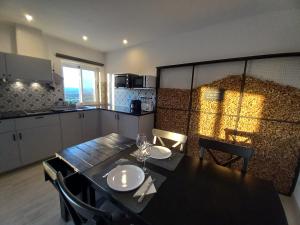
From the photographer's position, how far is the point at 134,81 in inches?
115

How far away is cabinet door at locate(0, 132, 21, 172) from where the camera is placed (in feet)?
6.60

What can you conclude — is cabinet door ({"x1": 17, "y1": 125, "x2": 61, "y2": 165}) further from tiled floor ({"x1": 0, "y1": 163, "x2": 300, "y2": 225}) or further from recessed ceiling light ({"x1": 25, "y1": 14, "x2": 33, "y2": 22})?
recessed ceiling light ({"x1": 25, "y1": 14, "x2": 33, "y2": 22})

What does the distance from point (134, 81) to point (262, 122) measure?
2316 millimetres

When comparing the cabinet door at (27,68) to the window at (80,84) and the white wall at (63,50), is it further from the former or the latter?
the window at (80,84)

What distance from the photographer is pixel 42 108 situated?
2826 mm

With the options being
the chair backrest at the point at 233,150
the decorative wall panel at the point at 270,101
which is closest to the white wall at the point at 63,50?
the chair backrest at the point at 233,150

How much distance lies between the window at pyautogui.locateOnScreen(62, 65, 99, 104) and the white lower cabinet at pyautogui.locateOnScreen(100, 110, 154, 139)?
80cm

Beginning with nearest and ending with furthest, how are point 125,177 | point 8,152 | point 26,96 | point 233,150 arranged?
1. point 125,177
2. point 233,150
3. point 8,152
4. point 26,96

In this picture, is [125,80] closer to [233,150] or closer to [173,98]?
[173,98]

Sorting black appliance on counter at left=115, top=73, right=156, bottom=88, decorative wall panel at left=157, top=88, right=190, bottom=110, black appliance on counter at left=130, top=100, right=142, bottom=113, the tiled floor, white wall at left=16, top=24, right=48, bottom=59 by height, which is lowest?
the tiled floor

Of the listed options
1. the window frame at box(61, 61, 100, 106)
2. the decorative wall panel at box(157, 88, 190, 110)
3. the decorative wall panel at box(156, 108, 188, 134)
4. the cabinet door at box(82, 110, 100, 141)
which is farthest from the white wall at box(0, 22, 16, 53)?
the decorative wall panel at box(156, 108, 188, 134)

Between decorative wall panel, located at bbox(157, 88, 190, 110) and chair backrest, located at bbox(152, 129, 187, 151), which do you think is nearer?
chair backrest, located at bbox(152, 129, 187, 151)

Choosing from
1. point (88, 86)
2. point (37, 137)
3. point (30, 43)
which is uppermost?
point (30, 43)

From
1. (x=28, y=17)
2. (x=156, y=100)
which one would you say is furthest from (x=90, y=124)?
(x=28, y=17)
